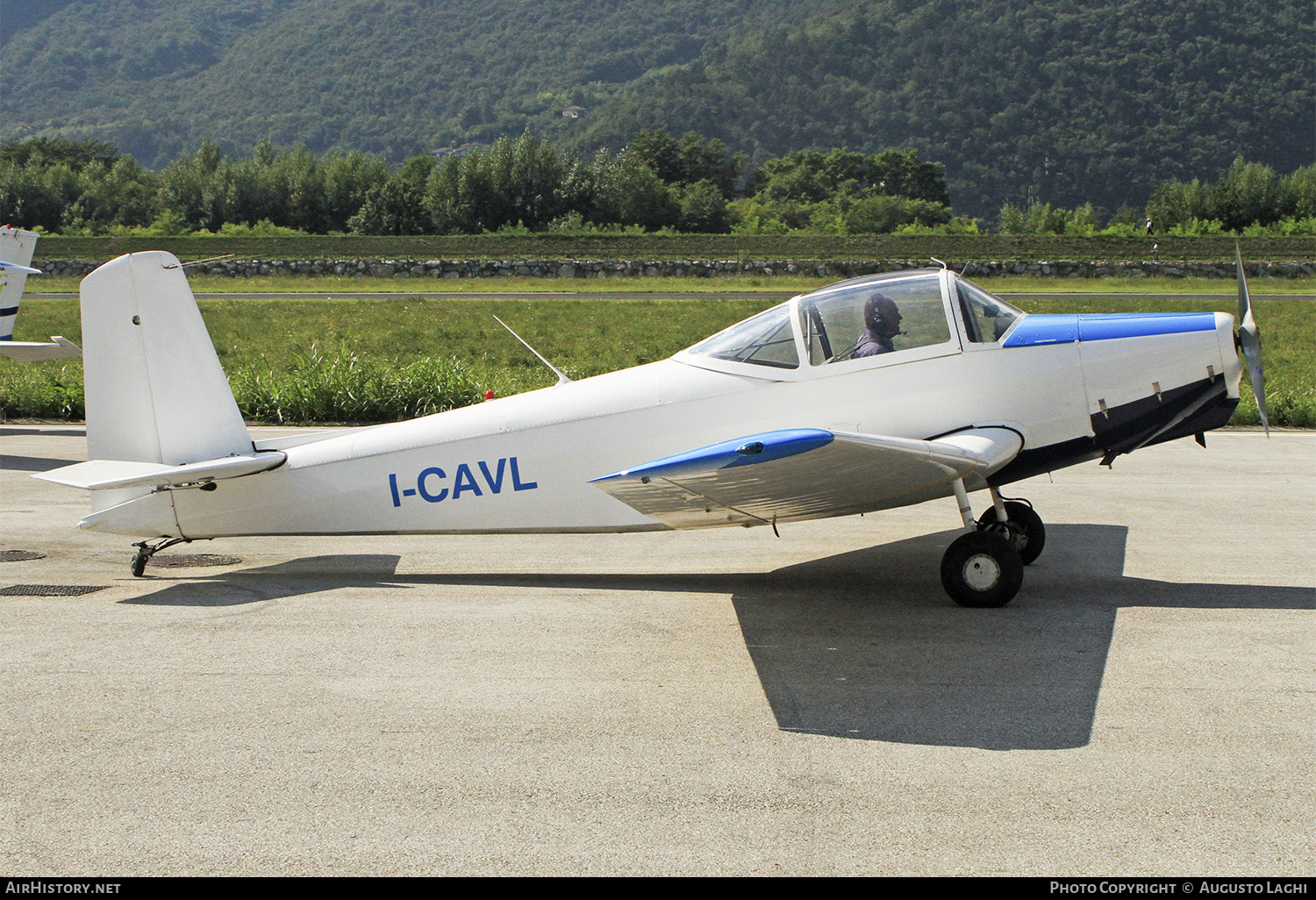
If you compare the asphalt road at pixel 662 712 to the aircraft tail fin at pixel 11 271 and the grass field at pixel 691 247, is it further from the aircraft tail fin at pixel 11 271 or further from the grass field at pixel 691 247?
the grass field at pixel 691 247

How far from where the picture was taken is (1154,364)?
668 cm

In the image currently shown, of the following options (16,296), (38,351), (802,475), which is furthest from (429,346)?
(802,475)

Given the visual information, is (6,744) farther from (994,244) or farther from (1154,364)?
(994,244)

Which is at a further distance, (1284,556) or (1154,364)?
(1284,556)

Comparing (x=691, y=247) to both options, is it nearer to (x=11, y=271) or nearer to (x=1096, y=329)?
(x=11, y=271)

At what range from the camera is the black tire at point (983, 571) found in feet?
21.2

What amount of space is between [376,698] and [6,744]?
156cm

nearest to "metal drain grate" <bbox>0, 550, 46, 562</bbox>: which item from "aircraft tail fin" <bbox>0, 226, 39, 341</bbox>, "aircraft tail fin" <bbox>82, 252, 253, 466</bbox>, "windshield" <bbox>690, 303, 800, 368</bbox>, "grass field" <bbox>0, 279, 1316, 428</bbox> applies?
"aircraft tail fin" <bbox>82, 252, 253, 466</bbox>

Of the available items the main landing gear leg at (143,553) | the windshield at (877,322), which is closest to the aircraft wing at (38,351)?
the main landing gear leg at (143,553)

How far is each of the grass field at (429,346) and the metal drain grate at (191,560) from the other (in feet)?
23.7

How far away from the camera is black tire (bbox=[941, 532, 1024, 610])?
6.46 metres
